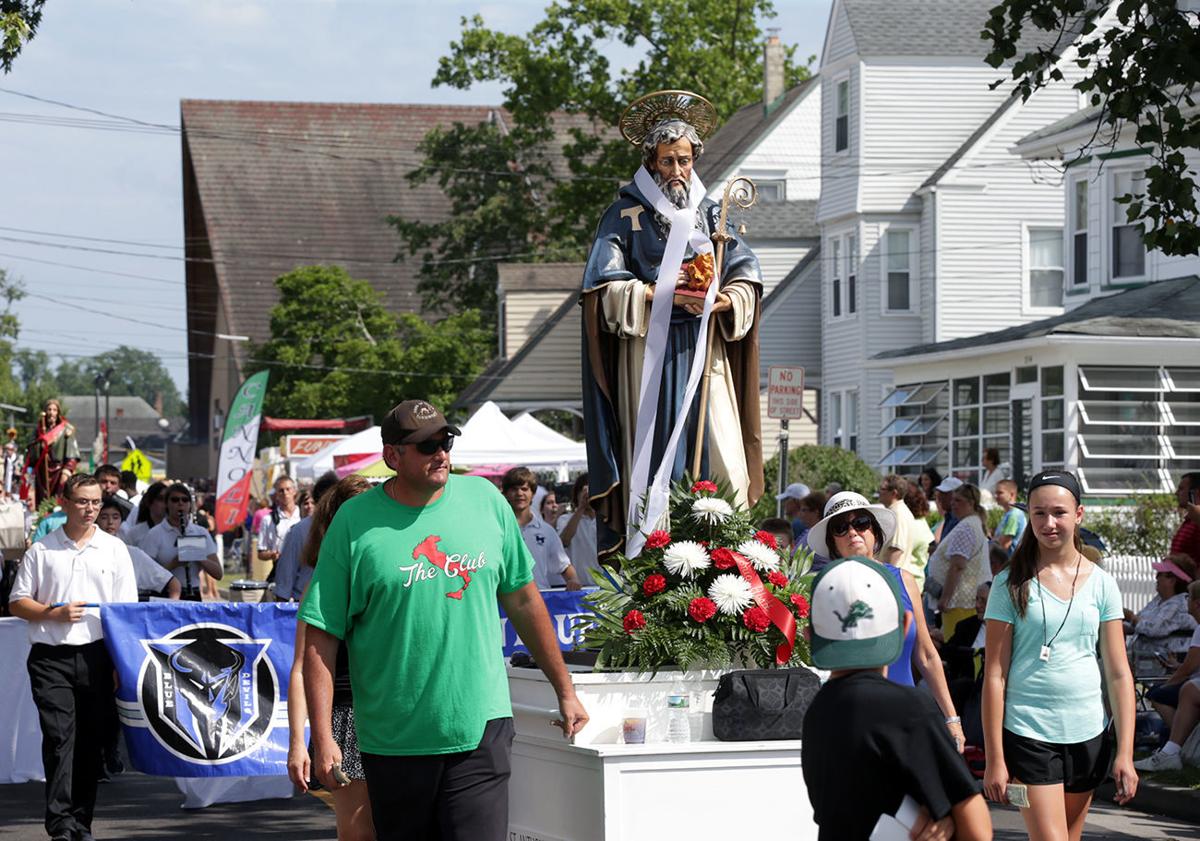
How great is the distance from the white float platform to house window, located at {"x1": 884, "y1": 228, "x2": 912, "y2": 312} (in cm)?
3439

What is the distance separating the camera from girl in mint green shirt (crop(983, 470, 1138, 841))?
6609 millimetres

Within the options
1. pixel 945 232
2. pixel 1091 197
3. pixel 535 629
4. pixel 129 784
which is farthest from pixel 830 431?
pixel 535 629

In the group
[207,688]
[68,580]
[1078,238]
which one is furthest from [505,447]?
[68,580]

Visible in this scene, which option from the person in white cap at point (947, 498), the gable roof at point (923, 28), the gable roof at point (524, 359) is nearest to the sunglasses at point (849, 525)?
the person in white cap at point (947, 498)

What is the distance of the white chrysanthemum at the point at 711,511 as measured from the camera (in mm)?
8000

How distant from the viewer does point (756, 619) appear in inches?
304

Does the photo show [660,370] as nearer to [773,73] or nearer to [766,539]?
[766,539]

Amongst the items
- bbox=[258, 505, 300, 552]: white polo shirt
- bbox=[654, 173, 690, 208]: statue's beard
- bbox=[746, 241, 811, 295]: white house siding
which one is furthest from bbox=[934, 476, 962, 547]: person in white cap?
bbox=[746, 241, 811, 295]: white house siding

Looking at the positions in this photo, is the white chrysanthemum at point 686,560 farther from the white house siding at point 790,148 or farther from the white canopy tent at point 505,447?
the white house siding at point 790,148

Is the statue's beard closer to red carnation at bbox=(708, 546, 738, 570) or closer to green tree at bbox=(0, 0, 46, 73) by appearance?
red carnation at bbox=(708, 546, 738, 570)

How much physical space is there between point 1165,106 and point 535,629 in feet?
22.2

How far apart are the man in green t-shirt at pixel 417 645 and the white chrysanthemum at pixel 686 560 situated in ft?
5.94

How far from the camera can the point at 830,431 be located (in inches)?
1731

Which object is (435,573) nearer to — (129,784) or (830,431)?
(129,784)
